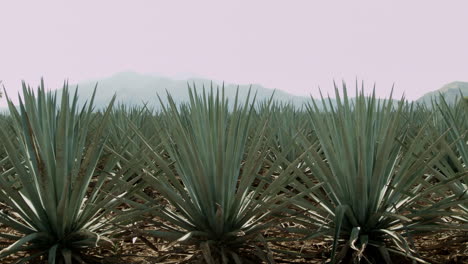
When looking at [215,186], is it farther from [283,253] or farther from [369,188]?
[369,188]

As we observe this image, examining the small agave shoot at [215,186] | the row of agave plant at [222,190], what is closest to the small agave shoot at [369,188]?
the row of agave plant at [222,190]

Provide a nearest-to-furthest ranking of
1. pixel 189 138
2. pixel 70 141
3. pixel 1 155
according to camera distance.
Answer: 1. pixel 189 138
2. pixel 70 141
3. pixel 1 155

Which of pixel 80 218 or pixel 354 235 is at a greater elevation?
pixel 80 218

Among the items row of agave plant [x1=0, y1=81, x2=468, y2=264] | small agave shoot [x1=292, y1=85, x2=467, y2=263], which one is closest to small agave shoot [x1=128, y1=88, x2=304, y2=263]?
row of agave plant [x1=0, y1=81, x2=468, y2=264]

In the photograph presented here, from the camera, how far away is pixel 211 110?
188 centimetres

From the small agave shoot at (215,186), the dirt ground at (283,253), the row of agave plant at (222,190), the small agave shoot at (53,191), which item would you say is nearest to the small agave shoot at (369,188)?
the row of agave plant at (222,190)

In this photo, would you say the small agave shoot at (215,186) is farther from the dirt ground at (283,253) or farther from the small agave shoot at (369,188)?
the small agave shoot at (369,188)

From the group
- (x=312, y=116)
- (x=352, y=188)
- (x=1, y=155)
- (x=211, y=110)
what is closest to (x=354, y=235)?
(x=352, y=188)

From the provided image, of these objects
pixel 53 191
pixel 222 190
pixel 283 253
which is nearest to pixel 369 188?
pixel 283 253

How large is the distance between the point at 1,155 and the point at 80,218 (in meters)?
1.75

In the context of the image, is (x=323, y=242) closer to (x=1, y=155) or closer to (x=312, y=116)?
(x=312, y=116)

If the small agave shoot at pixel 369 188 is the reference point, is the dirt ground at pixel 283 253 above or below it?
below

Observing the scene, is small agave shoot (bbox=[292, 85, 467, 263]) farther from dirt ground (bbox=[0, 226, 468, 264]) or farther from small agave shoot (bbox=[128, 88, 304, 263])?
small agave shoot (bbox=[128, 88, 304, 263])

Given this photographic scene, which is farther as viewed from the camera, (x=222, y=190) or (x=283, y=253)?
(x=283, y=253)
